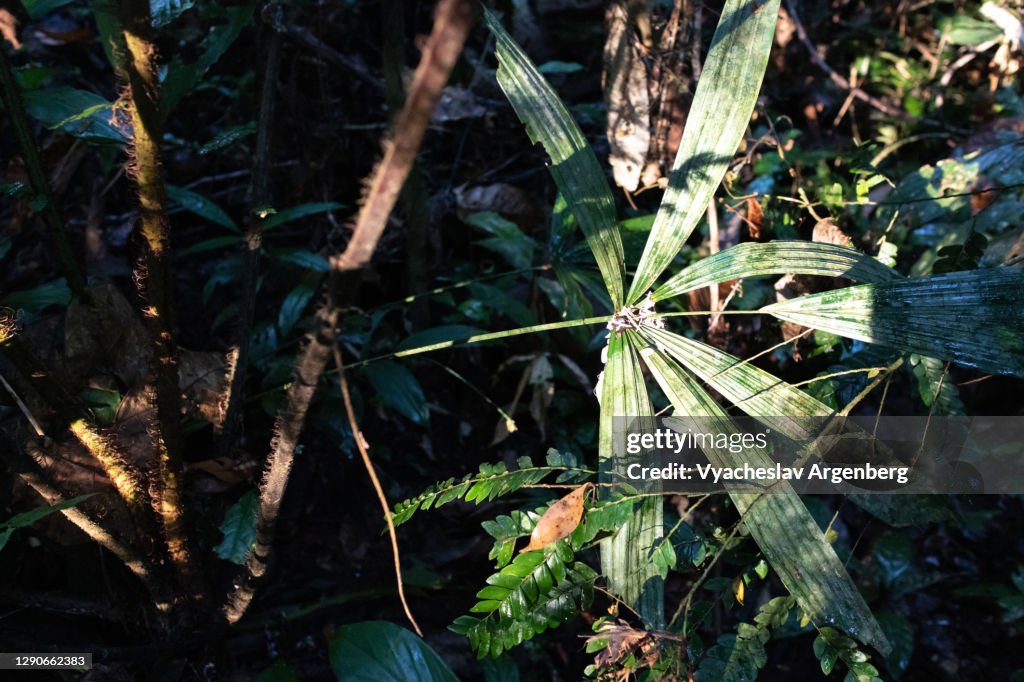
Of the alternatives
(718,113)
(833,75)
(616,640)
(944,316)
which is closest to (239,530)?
(616,640)

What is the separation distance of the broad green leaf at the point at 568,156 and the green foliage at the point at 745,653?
1.90ft

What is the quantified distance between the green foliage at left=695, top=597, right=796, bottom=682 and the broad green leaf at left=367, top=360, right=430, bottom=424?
2.55 ft

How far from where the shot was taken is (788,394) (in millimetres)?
1276

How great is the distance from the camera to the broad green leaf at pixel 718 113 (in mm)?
1318

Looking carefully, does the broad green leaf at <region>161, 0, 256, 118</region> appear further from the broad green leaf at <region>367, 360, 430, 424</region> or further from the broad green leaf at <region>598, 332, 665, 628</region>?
the broad green leaf at <region>598, 332, 665, 628</region>

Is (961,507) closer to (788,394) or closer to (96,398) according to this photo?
(788,394)

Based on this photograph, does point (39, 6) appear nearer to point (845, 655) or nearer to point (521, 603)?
point (521, 603)

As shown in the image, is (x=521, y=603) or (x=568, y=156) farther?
(x=568, y=156)

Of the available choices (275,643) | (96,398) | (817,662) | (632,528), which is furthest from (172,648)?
(817,662)

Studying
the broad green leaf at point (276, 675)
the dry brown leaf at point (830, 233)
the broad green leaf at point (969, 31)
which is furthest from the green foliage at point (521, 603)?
the broad green leaf at point (969, 31)

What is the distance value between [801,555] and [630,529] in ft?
0.85

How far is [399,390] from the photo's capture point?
1.67 metres

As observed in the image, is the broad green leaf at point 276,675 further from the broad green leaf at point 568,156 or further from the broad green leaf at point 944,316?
the broad green leaf at point 944,316

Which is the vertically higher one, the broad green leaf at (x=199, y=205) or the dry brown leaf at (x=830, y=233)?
the broad green leaf at (x=199, y=205)
